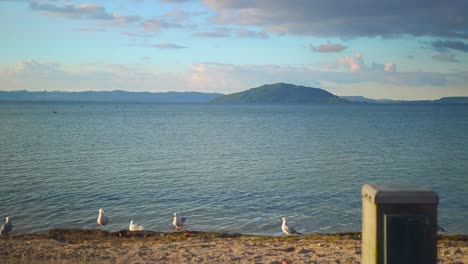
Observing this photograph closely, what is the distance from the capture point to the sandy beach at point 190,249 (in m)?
10.5

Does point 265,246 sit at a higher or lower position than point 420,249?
lower

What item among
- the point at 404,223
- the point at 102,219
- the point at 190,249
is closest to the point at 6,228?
the point at 102,219

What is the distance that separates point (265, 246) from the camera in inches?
482

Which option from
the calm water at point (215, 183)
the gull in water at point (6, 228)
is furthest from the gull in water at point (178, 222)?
the gull in water at point (6, 228)

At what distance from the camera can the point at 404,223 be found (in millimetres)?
5504

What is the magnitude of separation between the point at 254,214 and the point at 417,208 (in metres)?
14.4

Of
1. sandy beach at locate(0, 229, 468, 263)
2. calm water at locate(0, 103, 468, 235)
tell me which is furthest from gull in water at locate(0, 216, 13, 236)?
sandy beach at locate(0, 229, 468, 263)

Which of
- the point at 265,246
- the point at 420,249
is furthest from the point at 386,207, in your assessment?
the point at 265,246

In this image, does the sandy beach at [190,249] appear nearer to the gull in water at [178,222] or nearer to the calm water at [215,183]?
the gull in water at [178,222]

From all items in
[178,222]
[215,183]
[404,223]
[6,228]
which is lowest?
[215,183]

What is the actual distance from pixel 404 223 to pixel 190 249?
7.22 m

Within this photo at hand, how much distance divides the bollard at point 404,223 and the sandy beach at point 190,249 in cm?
481

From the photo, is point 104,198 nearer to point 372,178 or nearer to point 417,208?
point 372,178

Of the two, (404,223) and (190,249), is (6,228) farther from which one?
(404,223)
